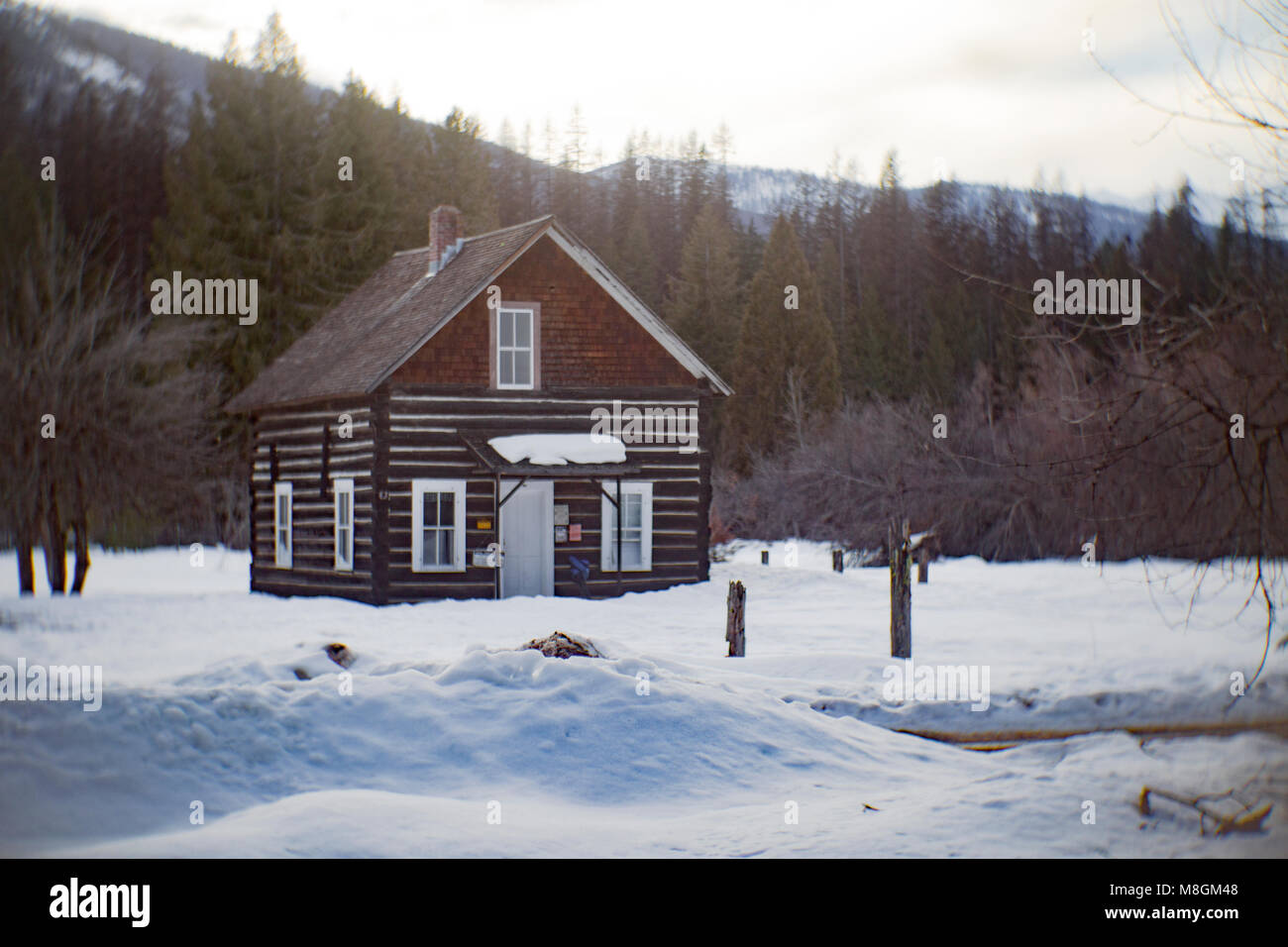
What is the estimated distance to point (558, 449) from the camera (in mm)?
25656

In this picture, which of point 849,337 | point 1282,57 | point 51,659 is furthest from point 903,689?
point 849,337

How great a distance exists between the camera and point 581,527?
26.3m

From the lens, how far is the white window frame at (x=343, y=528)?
26.4 meters

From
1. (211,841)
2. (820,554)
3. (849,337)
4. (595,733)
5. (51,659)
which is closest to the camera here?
(211,841)

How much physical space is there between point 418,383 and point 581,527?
14.6ft

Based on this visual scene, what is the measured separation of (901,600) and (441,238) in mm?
17803

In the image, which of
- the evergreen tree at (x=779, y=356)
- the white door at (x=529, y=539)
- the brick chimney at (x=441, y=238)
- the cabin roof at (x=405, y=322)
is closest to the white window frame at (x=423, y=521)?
the white door at (x=529, y=539)

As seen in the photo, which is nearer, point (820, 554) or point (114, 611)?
point (114, 611)

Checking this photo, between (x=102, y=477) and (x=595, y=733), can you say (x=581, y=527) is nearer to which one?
(x=102, y=477)

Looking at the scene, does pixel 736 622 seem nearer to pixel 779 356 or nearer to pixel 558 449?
pixel 558 449

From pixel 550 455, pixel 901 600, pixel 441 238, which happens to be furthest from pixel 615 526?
pixel 901 600

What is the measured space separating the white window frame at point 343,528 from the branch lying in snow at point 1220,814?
64.4 ft

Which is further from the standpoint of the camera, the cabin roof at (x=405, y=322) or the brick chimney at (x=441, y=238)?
the brick chimney at (x=441, y=238)

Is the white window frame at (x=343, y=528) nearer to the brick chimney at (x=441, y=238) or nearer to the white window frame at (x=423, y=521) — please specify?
the white window frame at (x=423, y=521)
